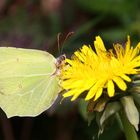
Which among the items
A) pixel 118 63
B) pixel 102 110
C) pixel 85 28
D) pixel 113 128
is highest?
pixel 85 28

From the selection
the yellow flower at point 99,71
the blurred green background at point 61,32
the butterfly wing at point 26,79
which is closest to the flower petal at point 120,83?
the yellow flower at point 99,71

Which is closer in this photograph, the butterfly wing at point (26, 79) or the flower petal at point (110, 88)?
the flower petal at point (110, 88)

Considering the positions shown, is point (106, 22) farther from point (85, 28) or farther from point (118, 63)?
point (118, 63)

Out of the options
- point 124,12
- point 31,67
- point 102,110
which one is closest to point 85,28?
point 124,12

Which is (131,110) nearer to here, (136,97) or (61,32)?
(136,97)

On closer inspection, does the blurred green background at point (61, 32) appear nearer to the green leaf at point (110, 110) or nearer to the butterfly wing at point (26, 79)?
the butterfly wing at point (26, 79)

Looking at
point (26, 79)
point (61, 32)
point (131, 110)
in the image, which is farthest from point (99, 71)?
point (61, 32)
